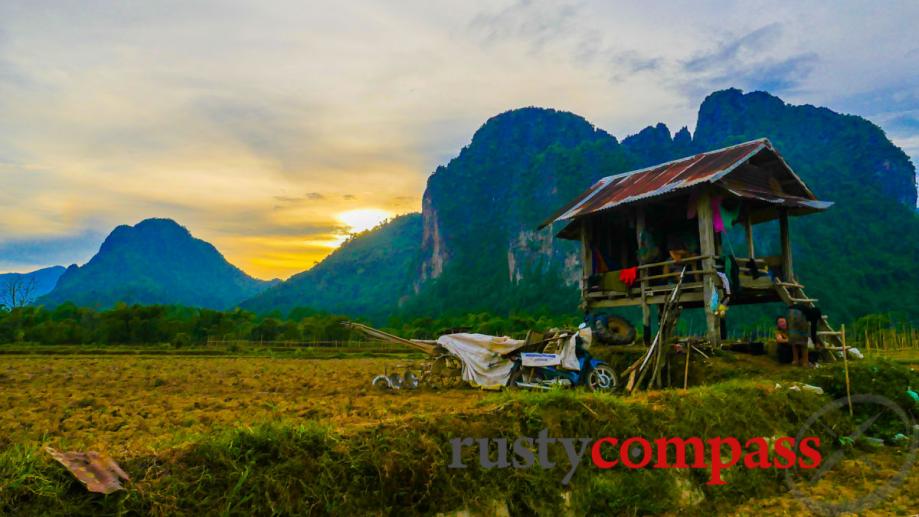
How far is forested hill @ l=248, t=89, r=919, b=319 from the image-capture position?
6819 centimetres

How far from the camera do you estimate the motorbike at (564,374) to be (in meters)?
8.97

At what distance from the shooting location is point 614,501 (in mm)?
4918

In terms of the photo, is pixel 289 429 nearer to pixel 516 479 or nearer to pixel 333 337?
pixel 516 479

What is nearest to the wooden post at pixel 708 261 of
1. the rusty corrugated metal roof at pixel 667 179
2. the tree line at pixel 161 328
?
the rusty corrugated metal roof at pixel 667 179

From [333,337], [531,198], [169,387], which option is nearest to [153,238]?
[531,198]

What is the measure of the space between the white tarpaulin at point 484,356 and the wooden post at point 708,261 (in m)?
3.61

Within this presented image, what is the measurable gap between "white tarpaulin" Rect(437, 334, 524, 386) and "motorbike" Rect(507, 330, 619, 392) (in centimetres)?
36

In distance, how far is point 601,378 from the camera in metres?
9.03

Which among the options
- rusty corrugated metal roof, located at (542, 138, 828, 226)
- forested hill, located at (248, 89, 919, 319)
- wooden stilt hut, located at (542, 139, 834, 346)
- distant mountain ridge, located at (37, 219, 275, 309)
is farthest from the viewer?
distant mountain ridge, located at (37, 219, 275, 309)

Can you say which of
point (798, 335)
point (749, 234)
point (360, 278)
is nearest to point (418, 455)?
point (798, 335)

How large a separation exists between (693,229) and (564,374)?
6.16 meters

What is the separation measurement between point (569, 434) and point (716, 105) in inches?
4554

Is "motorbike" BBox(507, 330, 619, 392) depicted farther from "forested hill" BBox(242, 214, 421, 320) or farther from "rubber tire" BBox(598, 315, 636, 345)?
"forested hill" BBox(242, 214, 421, 320)

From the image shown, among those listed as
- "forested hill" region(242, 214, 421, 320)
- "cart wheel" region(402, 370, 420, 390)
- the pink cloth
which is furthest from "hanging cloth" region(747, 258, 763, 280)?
"forested hill" region(242, 214, 421, 320)
